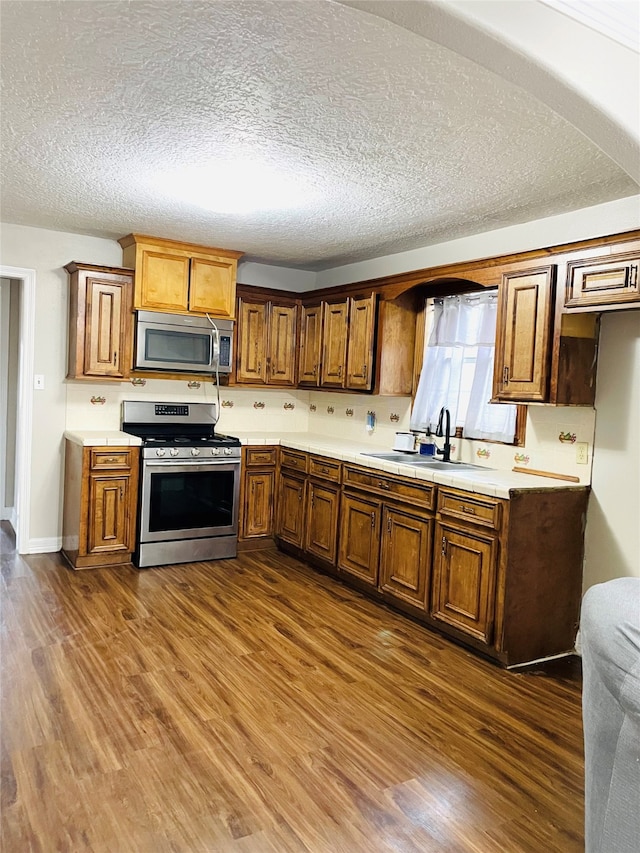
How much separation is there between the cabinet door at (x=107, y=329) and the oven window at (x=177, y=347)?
6.7 inches

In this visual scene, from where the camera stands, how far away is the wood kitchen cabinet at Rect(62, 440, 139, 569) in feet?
14.5

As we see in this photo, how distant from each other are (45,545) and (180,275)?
230cm

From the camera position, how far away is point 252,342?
17.6 ft

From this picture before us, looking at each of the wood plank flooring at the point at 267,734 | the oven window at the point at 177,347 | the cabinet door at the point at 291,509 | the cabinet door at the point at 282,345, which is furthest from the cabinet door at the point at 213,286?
the wood plank flooring at the point at 267,734

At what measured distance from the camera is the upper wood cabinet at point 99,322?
4586 millimetres

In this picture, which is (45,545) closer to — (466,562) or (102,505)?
(102,505)

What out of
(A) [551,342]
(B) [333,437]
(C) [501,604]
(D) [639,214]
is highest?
(D) [639,214]

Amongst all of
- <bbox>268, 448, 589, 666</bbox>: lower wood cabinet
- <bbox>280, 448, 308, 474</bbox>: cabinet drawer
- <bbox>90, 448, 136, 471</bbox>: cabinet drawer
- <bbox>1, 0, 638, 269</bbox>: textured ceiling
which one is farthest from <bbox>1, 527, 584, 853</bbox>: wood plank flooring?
<bbox>1, 0, 638, 269</bbox>: textured ceiling

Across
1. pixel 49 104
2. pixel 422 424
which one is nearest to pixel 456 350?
pixel 422 424

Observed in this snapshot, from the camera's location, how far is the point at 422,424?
4676mm

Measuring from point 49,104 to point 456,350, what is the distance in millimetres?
2876

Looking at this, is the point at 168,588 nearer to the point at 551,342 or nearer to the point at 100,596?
the point at 100,596

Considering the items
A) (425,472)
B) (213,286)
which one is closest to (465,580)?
(425,472)

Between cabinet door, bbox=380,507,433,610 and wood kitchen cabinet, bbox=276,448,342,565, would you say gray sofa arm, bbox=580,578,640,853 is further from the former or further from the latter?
wood kitchen cabinet, bbox=276,448,342,565
